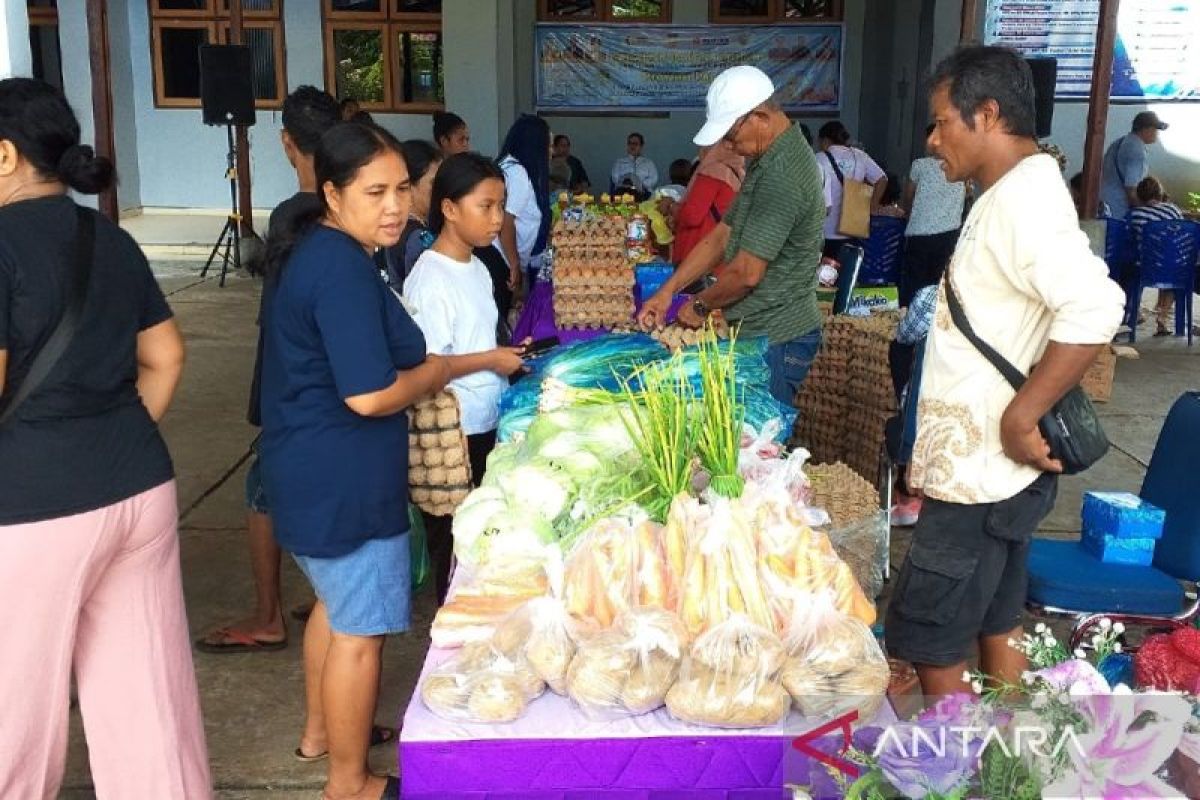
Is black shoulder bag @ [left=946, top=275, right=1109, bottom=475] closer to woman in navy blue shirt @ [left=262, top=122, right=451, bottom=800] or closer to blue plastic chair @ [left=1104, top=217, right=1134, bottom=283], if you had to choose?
woman in navy blue shirt @ [left=262, top=122, right=451, bottom=800]

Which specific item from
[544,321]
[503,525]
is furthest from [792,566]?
[544,321]

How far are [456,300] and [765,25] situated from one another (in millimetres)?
12625

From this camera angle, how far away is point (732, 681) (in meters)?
1.87

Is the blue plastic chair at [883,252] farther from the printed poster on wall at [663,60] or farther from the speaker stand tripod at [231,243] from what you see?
the speaker stand tripod at [231,243]

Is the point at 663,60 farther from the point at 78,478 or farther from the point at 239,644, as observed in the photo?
the point at 78,478

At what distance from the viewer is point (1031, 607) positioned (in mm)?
3178

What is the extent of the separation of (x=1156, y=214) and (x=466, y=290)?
724 centimetres

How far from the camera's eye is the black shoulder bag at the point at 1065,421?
7.35ft

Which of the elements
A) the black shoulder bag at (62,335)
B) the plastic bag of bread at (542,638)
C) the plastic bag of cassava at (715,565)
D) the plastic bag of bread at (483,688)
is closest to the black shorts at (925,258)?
the plastic bag of cassava at (715,565)

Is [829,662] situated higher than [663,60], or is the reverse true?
[663,60]

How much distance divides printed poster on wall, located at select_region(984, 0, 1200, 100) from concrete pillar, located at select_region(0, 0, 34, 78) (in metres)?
10.7

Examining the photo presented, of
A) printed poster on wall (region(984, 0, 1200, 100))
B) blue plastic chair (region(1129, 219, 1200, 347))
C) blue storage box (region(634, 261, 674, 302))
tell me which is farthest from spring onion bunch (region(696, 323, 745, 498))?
printed poster on wall (region(984, 0, 1200, 100))

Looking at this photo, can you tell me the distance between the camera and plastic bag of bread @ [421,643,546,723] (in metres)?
1.87

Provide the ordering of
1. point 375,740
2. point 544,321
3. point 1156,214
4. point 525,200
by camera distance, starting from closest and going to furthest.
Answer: point 375,740 < point 544,321 < point 525,200 < point 1156,214
